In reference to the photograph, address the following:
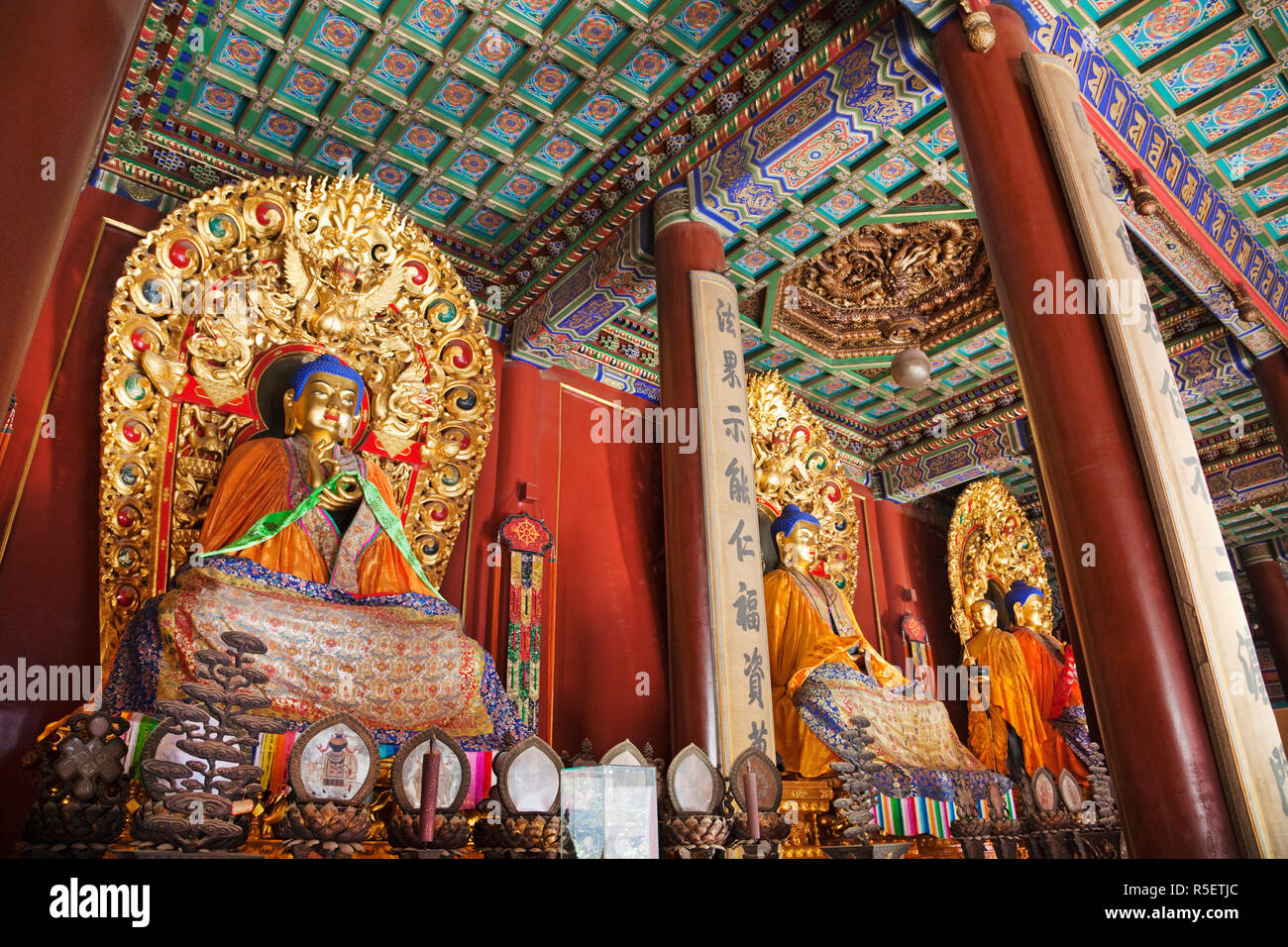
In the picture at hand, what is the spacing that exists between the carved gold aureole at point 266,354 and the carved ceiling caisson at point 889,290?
2829 millimetres

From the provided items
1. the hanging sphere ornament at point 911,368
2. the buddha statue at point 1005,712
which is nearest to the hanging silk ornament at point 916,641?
the buddha statue at point 1005,712

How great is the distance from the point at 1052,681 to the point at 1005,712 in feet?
2.18

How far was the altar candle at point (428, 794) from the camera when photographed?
2086 millimetres

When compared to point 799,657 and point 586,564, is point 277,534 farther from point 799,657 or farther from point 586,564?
point 799,657

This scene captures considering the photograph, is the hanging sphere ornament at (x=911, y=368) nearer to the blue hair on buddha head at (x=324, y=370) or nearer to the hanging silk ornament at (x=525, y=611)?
the hanging silk ornament at (x=525, y=611)

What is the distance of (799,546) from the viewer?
610cm

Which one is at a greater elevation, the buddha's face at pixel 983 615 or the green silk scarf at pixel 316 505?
the buddha's face at pixel 983 615

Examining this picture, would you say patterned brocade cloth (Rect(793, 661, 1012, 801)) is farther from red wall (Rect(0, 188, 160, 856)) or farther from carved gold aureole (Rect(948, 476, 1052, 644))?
red wall (Rect(0, 188, 160, 856))

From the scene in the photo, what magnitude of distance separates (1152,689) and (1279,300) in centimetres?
524

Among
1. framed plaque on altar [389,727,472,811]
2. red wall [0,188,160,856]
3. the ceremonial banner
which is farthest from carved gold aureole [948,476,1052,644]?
red wall [0,188,160,856]

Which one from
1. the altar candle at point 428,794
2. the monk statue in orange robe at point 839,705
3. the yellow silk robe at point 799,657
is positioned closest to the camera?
the altar candle at point 428,794

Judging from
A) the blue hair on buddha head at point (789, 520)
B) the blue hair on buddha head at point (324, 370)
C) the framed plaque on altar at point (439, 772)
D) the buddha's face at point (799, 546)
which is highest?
the blue hair on buddha head at point (324, 370)

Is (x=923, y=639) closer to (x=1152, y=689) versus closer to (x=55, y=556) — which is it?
(x=1152, y=689)

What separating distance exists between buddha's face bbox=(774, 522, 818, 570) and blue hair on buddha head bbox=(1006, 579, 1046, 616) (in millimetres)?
3382
